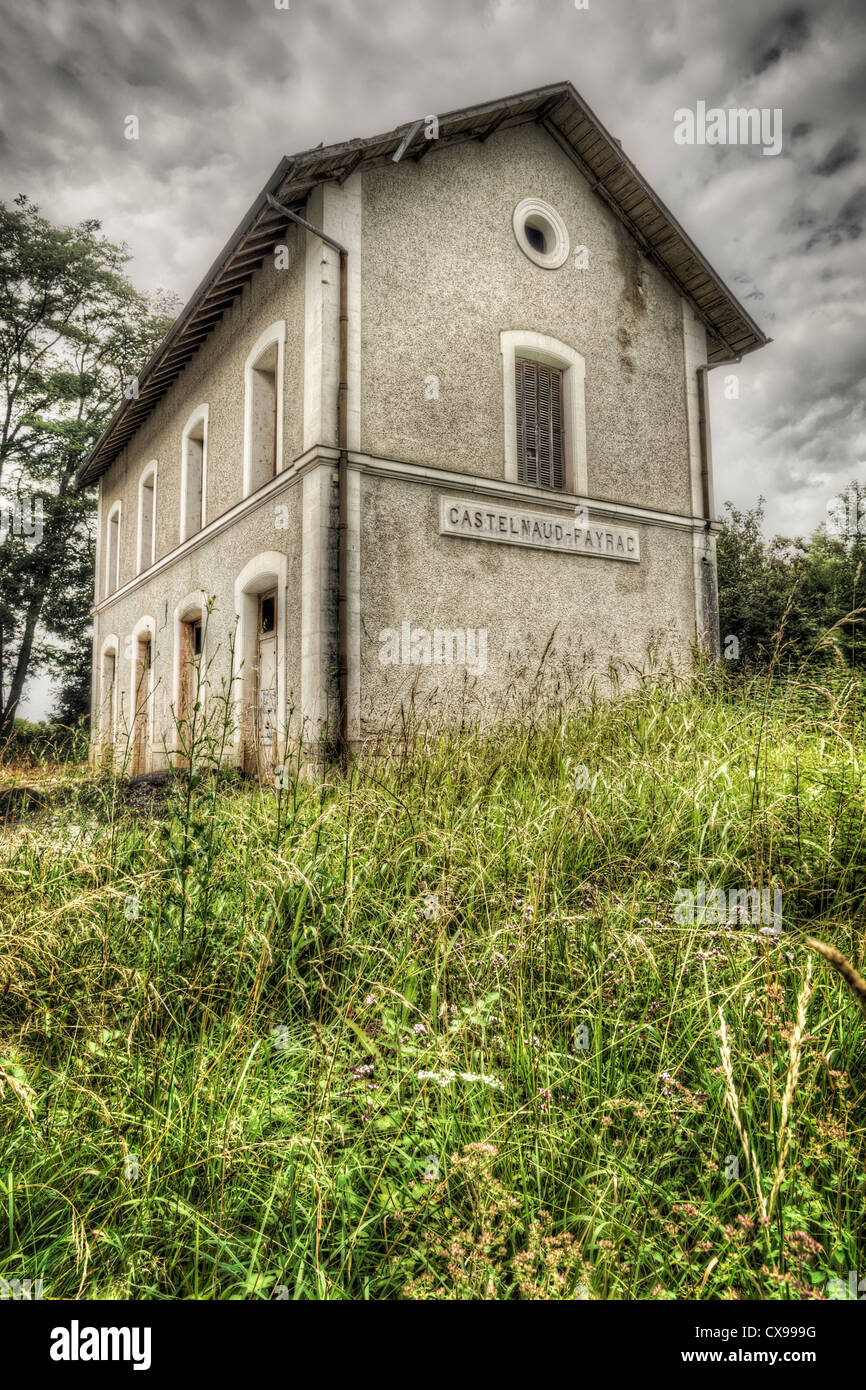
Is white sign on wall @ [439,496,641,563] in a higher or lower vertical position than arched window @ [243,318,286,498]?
lower

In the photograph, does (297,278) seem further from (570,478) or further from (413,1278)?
(413,1278)

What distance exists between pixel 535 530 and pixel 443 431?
5.48 feet

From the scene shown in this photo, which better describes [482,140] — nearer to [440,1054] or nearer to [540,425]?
[540,425]

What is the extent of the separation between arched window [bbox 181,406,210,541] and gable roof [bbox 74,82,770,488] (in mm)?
1207

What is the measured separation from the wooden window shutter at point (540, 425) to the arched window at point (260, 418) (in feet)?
10.3

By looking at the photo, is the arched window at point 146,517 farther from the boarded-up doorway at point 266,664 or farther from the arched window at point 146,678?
the boarded-up doorway at point 266,664

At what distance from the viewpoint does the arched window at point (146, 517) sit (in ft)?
50.8

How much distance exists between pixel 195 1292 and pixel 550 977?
1.41m

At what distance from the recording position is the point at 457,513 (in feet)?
32.1

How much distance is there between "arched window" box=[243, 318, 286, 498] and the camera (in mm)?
10914

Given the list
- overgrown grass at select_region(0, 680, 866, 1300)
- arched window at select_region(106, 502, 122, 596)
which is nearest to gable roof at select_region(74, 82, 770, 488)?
arched window at select_region(106, 502, 122, 596)

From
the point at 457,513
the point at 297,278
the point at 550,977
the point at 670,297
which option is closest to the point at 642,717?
the point at 550,977

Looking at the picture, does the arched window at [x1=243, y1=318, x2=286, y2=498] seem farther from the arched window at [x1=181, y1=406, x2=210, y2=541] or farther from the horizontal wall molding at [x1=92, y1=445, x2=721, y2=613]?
the arched window at [x1=181, y1=406, x2=210, y2=541]
